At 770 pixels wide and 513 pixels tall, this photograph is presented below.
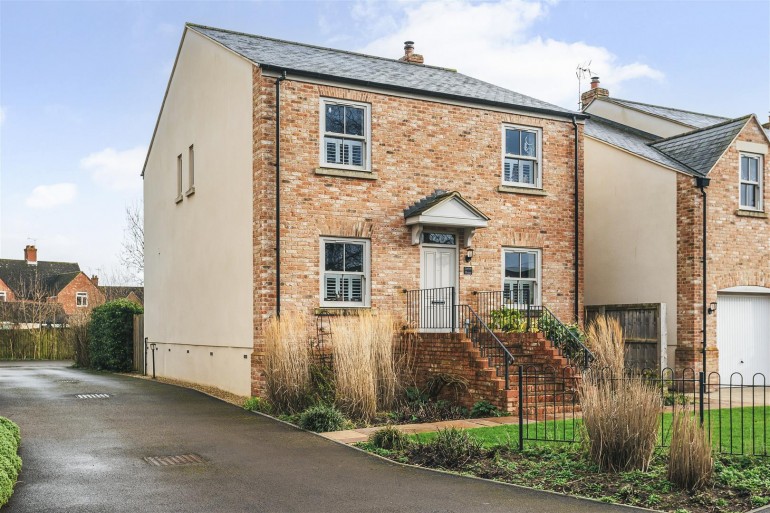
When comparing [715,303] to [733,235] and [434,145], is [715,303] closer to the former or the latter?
[733,235]

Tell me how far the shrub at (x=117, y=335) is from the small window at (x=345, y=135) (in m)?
12.5

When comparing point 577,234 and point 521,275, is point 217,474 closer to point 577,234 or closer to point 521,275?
point 521,275

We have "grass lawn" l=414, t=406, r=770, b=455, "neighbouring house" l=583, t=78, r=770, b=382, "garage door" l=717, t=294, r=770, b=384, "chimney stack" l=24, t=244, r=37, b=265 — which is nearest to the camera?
"grass lawn" l=414, t=406, r=770, b=455

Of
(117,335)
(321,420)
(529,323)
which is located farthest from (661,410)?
(117,335)

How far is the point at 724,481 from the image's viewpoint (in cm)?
831

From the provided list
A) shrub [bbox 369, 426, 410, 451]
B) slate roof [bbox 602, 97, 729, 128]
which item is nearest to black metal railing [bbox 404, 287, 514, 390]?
shrub [bbox 369, 426, 410, 451]

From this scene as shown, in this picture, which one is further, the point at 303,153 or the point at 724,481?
the point at 303,153

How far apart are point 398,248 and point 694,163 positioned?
316 inches

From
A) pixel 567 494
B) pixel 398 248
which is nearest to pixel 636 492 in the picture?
pixel 567 494

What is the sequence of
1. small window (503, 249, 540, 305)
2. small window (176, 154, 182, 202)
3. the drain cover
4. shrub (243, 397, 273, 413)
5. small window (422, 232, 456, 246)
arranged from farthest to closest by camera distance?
small window (176, 154, 182, 202), small window (503, 249, 540, 305), small window (422, 232, 456, 246), shrub (243, 397, 273, 413), the drain cover

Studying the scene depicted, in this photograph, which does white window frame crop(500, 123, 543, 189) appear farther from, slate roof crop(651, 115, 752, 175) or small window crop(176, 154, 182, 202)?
small window crop(176, 154, 182, 202)

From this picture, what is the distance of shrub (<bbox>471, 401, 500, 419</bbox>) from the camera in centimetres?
1378

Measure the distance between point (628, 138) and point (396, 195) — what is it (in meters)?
9.30

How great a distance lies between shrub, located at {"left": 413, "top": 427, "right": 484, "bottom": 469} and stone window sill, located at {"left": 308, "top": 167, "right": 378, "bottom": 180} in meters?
8.15
